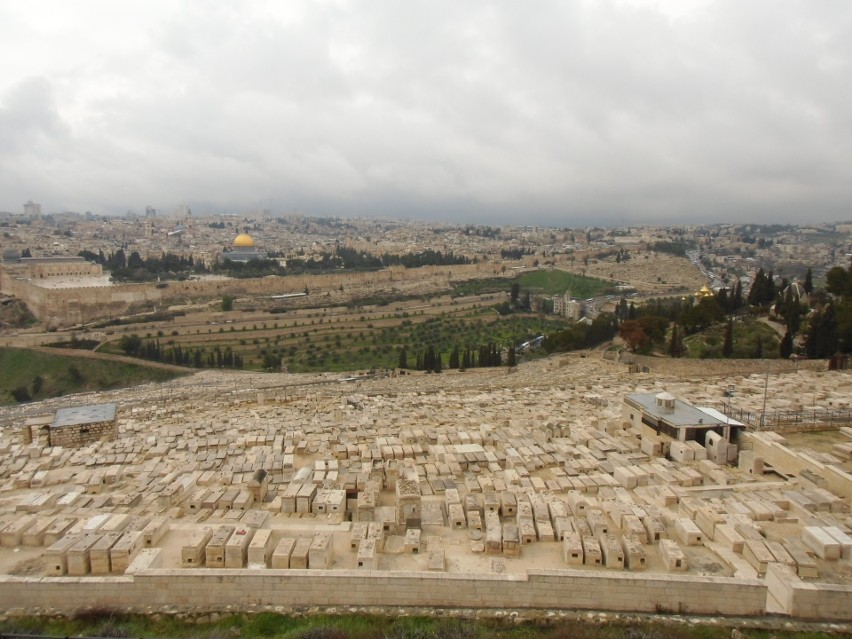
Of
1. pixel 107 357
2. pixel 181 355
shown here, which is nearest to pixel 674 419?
pixel 181 355

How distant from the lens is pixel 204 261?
53719 millimetres

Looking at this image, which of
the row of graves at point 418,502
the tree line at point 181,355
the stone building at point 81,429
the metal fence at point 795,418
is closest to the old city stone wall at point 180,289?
the tree line at point 181,355

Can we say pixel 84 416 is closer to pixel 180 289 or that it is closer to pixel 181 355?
pixel 181 355

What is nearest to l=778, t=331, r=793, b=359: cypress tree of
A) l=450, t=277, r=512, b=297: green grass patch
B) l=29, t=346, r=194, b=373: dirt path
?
l=29, t=346, r=194, b=373: dirt path

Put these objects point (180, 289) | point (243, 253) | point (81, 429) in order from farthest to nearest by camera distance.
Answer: point (243, 253) < point (180, 289) < point (81, 429)

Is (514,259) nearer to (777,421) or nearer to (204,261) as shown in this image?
(204,261)

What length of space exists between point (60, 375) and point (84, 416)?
47.4ft

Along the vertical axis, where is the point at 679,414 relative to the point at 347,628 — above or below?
above

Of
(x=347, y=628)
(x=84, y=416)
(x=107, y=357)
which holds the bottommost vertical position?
(x=107, y=357)

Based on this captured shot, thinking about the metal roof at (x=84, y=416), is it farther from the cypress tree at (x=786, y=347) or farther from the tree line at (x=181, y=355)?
the cypress tree at (x=786, y=347)

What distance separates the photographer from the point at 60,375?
24297 mm

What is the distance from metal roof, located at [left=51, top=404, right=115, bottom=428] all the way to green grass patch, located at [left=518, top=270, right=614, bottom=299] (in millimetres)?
34976

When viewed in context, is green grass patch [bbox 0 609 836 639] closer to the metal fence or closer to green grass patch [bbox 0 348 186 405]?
the metal fence

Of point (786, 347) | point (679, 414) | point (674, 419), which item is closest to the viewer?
point (674, 419)
